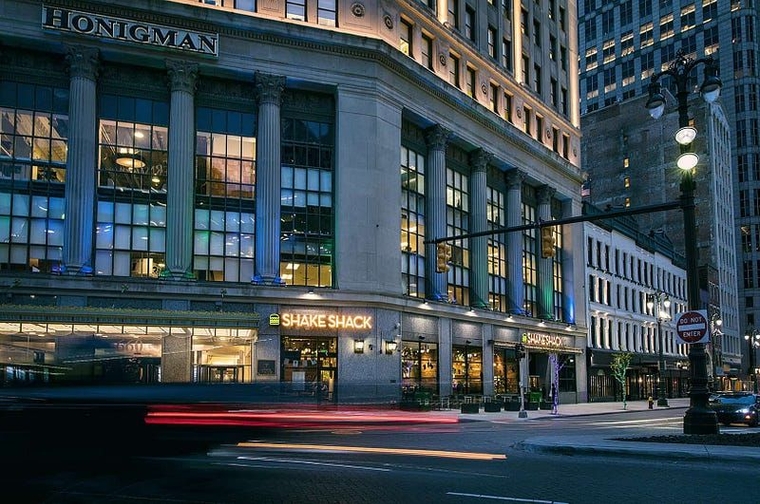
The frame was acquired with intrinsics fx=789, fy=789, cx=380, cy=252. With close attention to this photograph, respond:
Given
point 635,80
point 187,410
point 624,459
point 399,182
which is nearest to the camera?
point 187,410

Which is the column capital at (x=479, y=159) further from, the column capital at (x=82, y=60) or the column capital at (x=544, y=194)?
the column capital at (x=82, y=60)

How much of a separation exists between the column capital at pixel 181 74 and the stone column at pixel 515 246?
28.9m

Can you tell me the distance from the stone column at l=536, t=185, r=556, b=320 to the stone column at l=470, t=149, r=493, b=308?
10635 millimetres

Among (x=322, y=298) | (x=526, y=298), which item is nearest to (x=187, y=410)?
(x=322, y=298)

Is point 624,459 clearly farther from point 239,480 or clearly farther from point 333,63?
point 333,63

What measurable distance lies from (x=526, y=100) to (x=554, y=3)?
13.5 meters

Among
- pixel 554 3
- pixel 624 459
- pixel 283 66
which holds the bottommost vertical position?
pixel 624 459

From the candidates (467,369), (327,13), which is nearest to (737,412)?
(467,369)

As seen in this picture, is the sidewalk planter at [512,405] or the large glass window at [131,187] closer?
the large glass window at [131,187]

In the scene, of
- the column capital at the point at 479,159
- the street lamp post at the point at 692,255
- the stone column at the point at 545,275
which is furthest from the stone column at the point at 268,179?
the stone column at the point at 545,275

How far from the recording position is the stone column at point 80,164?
3784cm

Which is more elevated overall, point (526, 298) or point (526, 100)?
point (526, 100)

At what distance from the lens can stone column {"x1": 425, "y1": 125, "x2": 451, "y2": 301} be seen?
5072 centimetres

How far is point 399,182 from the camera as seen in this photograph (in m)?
47.0
